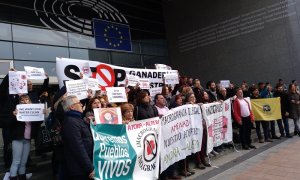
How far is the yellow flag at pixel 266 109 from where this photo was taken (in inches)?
416

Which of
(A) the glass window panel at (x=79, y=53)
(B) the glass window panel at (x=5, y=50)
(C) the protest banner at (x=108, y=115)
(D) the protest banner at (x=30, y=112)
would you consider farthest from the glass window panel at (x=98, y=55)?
(C) the protest banner at (x=108, y=115)

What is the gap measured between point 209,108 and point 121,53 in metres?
12.5

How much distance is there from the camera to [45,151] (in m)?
7.75

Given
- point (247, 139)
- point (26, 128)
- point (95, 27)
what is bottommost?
point (247, 139)

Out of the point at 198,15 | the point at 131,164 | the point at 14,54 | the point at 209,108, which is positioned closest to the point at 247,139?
the point at 209,108

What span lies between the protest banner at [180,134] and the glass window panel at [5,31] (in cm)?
1063

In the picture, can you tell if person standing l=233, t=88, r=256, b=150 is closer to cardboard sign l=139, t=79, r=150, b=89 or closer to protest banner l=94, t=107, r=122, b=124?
cardboard sign l=139, t=79, r=150, b=89

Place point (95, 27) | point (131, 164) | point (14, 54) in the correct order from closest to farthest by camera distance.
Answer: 1. point (131, 164)
2. point (14, 54)
3. point (95, 27)

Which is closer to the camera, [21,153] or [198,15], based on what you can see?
[21,153]

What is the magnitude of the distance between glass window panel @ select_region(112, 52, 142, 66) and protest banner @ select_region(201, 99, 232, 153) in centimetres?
1133

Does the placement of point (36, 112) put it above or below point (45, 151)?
above

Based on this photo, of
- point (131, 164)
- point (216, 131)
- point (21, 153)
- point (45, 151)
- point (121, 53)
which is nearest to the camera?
point (131, 164)

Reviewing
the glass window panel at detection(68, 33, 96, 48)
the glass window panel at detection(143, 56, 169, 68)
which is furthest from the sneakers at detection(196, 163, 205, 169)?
the glass window panel at detection(143, 56, 169, 68)

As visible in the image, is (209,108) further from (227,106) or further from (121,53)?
(121,53)
